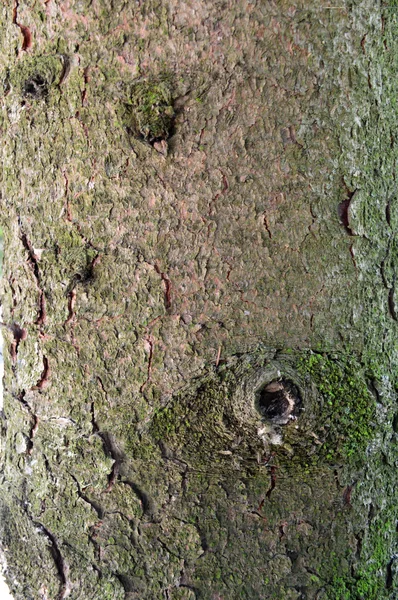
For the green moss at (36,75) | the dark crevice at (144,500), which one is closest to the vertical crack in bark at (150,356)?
the dark crevice at (144,500)

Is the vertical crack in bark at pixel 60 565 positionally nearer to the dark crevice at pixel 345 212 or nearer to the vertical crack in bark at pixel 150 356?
the vertical crack in bark at pixel 150 356

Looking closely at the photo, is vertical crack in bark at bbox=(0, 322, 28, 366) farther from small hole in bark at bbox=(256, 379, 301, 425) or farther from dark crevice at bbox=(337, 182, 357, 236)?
dark crevice at bbox=(337, 182, 357, 236)

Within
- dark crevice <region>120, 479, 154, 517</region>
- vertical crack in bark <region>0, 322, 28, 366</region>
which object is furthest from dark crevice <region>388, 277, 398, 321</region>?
vertical crack in bark <region>0, 322, 28, 366</region>

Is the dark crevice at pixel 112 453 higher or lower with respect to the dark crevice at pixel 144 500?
higher

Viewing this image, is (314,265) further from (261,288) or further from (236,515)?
(236,515)

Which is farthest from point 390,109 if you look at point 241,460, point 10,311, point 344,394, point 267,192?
point 10,311
